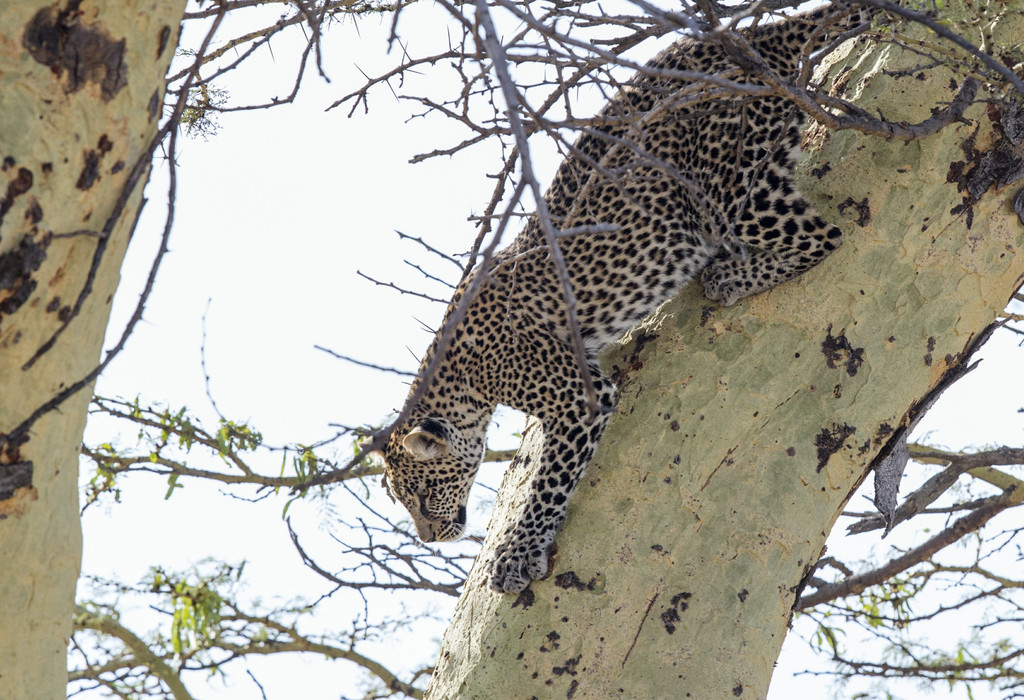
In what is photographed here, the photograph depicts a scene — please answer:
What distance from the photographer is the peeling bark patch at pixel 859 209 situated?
Answer: 4141 mm

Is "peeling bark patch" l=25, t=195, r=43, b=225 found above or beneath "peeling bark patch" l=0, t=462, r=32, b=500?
above

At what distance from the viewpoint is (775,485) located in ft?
12.7

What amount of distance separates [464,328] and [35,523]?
3.22 metres

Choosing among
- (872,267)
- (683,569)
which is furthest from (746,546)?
(872,267)

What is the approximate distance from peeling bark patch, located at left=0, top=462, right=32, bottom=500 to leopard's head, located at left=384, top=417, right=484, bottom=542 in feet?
11.0

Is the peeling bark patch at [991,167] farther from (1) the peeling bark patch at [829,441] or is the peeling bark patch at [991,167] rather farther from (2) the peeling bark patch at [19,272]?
(2) the peeling bark patch at [19,272]

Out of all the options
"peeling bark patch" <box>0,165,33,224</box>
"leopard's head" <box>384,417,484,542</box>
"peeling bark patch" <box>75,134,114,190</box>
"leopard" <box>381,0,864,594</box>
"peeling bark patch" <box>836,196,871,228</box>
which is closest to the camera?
"peeling bark patch" <box>0,165,33,224</box>

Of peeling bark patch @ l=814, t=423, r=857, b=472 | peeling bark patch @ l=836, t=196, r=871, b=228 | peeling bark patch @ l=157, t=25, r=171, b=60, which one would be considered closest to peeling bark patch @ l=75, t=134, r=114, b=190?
peeling bark patch @ l=157, t=25, r=171, b=60

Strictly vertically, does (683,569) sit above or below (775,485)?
below

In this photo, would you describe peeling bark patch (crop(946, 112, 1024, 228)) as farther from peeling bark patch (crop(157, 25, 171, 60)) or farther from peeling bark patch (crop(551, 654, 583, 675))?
peeling bark patch (crop(157, 25, 171, 60))

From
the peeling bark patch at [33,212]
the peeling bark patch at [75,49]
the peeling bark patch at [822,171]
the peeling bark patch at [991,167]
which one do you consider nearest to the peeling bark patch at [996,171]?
the peeling bark patch at [991,167]

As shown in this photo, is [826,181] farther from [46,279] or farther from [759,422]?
[46,279]

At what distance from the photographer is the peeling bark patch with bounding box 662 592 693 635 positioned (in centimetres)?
374

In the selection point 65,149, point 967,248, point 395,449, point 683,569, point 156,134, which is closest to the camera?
point 65,149
